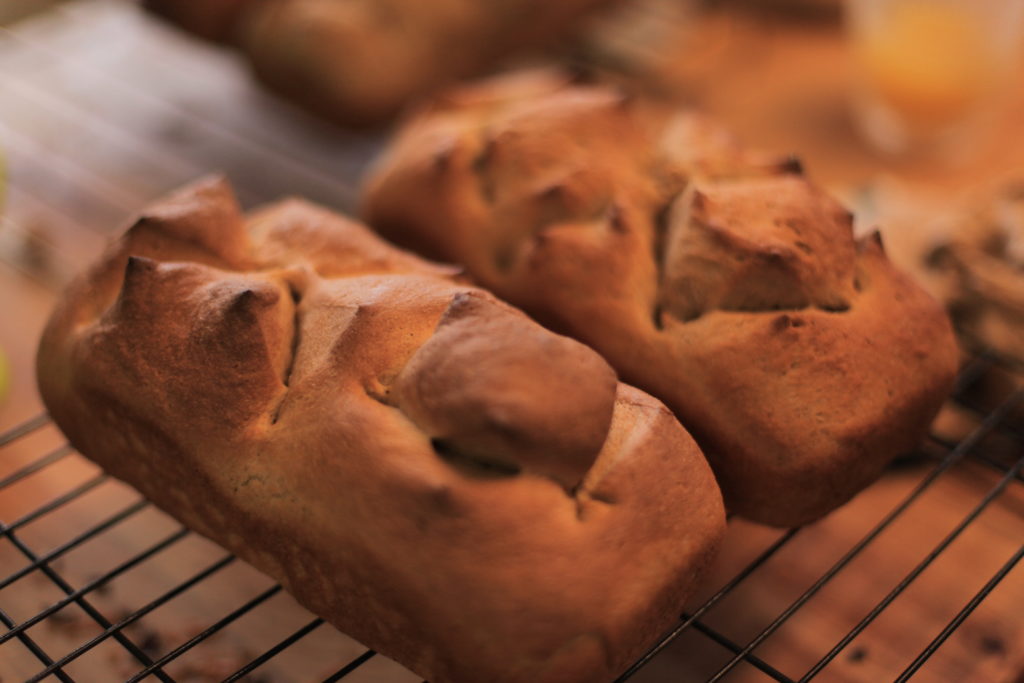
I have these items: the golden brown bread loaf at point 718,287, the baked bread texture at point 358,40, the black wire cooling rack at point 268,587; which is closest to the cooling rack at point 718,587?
the black wire cooling rack at point 268,587

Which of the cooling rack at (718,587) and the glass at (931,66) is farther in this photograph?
the glass at (931,66)

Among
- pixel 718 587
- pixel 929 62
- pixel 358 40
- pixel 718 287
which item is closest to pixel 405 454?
pixel 718 287

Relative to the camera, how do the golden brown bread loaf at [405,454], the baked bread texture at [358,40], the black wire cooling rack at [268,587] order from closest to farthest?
the golden brown bread loaf at [405,454] < the black wire cooling rack at [268,587] < the baked bread texture at [358,40]

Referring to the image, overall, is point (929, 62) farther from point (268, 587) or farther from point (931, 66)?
point (268, 587)

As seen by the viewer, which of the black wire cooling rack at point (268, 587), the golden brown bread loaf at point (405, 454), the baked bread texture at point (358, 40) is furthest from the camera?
the baked bread texture at point (358, 40)

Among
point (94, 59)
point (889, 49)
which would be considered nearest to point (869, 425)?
point (889, 49)

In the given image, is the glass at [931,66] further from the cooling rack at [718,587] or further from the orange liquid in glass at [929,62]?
the cooling rack at [718,587]

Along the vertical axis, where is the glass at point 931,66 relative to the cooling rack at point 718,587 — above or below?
above
